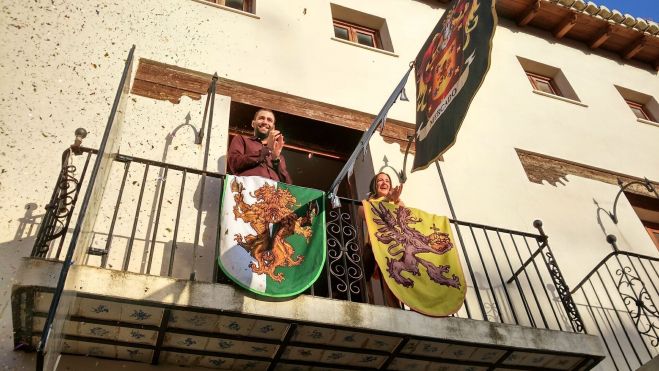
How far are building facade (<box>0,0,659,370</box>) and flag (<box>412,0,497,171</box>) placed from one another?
4.39 feet

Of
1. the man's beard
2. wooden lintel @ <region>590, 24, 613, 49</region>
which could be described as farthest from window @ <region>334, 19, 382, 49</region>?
wooden lintel @ <region>590, 24, 613, 49</region>

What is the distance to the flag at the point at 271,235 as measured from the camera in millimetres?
5191

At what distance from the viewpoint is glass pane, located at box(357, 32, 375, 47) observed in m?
10.2

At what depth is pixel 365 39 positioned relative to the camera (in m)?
10.3

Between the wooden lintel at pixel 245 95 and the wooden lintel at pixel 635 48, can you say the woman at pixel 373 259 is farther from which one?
the wooden lintel at pixel 635 48

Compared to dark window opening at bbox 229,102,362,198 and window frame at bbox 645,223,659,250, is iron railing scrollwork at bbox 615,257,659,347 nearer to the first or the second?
window frame at bbox 645,223,659,250

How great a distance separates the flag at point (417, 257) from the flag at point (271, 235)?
643mm

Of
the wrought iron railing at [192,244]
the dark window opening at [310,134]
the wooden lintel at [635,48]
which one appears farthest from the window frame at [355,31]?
the wooden lintel at [635,48]

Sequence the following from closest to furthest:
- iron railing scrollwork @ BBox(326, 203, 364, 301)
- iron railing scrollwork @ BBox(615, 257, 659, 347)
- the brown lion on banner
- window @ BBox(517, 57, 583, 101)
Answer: the brown lion on banner < iron railing scrollwork @ BBox(326, 203, 364, 301) < iron railing scrollwork @ BBox(615, 257, 659, 347) < window @ BBox(517, 57, 583, 101)

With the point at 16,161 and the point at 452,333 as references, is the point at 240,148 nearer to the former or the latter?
the point at 16,161

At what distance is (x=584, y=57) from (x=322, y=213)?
852cm

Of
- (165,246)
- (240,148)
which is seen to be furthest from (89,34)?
(165,246)

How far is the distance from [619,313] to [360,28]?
6.01 m

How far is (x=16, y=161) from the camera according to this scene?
19.8 feet
